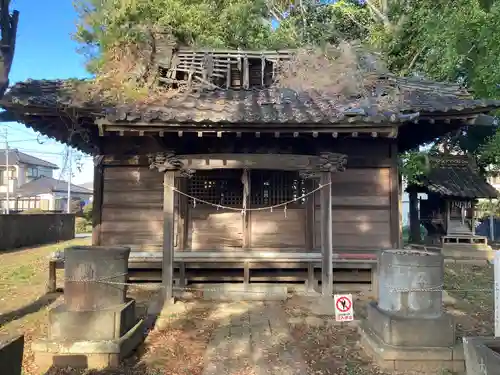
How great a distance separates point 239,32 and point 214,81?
846 cm

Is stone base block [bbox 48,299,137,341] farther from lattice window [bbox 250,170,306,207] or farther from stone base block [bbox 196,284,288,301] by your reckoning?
lattice window [bbox 250,170,306,207]

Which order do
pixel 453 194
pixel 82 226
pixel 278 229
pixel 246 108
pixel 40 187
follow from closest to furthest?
1. pixel 246 108
2. pixel 278 229
3. pixel 453 194
4. pixel 82 226
5. pixel 40 187

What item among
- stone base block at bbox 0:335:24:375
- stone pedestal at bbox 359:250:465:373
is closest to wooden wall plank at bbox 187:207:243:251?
stone pedestal at bbox 359:250:465:373

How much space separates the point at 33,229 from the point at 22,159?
33.5 meters

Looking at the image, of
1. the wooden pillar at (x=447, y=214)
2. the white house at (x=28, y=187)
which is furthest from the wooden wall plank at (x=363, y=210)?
the white house at (x=28, y=187)

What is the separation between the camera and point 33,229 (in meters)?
19.3

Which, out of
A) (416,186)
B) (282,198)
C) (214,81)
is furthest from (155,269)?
(416,186)

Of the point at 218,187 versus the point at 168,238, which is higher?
the point at 218,187

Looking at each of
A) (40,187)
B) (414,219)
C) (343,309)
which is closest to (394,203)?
(343,309)

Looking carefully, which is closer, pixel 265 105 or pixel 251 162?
pixel 251 162

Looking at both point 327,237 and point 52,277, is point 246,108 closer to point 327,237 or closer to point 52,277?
point 327,237

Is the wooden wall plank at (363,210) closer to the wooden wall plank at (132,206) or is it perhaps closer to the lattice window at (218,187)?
the lattice window at (218,187)

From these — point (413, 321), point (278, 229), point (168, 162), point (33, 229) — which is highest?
point (168, 162)

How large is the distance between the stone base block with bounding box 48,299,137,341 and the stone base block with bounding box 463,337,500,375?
4039mm
